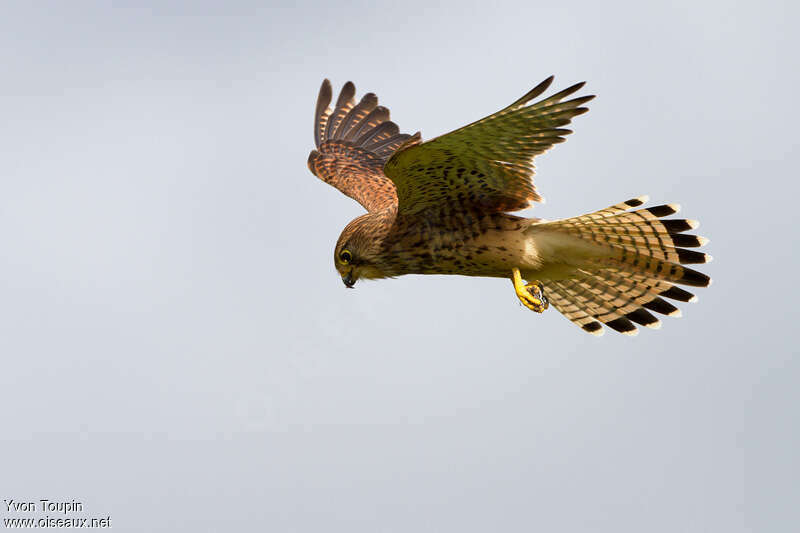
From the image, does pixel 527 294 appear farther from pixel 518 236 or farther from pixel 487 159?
pixel 487 159

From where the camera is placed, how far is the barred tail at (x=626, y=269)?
28.7ft

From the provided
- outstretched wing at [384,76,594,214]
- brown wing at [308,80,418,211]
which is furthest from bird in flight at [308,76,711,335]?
brown wing at [308,80,418,211]

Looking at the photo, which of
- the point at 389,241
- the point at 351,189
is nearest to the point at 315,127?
the point at 351,189

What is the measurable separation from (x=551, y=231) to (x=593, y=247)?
0.43 meters

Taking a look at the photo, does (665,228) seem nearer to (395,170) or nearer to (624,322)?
(624,322)

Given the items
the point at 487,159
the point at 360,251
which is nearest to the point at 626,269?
the point at 487,159

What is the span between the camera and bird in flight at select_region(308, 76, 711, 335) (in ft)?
25.9

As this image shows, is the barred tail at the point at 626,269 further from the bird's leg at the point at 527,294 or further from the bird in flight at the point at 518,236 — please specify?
the bird's leg at the point at 527,294

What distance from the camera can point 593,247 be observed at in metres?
8.94

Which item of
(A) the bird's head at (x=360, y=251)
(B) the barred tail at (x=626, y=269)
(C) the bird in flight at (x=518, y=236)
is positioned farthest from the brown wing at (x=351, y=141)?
(B) the barred tail at (x=626, y=269)

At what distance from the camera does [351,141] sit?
11.6m

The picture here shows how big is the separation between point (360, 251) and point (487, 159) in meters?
1.45

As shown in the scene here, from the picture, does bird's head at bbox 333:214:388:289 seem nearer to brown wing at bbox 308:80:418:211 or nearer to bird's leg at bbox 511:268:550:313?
bird's leg at bbox 511:268:550:313

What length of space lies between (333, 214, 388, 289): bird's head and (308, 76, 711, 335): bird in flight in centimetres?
1
